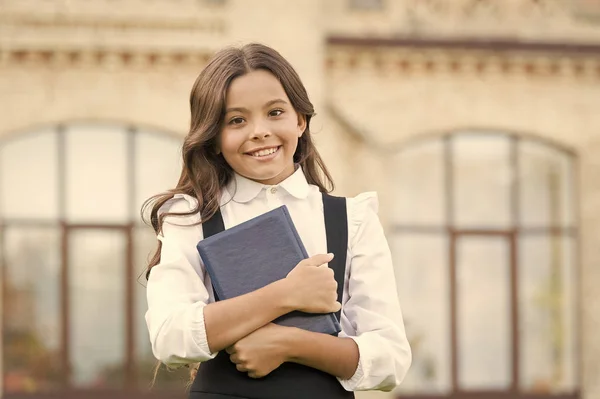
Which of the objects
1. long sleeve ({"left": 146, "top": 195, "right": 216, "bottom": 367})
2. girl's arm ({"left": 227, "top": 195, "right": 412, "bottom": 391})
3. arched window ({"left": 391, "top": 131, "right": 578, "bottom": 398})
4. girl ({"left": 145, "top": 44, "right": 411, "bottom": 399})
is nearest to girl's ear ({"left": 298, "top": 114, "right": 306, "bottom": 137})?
girl ({"left": 145, "top": 44, "right": 411, "bottom": 399})

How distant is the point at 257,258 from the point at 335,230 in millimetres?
245

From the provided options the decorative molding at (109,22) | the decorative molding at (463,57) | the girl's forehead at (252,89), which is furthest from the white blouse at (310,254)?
the decorative molding at (463,57)

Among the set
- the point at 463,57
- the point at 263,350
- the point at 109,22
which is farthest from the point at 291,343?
the point at 463,57

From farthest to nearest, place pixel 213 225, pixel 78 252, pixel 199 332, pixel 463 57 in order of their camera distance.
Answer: pixel 463 57
pixel 78 252
pixel 213 225
pixel 199 332

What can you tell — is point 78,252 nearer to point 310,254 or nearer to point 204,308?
point 310,254

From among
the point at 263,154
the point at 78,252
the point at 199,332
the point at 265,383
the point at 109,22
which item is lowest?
the point at 78,252

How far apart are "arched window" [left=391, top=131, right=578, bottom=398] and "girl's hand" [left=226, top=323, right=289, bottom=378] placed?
1107 cm

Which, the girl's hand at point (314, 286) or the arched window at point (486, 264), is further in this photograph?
the arched window at point (486, 264)

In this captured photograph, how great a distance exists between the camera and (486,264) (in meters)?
13.7

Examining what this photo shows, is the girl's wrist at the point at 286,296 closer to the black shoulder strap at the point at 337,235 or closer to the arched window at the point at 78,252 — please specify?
the black shoulder strap at the point at 337,235

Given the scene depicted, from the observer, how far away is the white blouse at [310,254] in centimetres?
248

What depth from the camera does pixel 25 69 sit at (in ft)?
42.6

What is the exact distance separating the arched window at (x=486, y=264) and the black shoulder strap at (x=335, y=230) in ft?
35.5

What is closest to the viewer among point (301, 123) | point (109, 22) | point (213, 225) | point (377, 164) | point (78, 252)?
point (213, 225)
